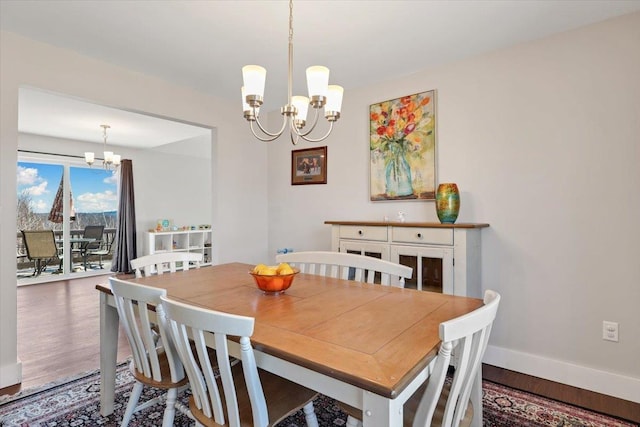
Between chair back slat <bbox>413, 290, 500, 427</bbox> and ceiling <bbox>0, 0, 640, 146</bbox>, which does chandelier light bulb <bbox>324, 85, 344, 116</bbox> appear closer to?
ceiling <bbox>0, 0, 640, 146</bbox>

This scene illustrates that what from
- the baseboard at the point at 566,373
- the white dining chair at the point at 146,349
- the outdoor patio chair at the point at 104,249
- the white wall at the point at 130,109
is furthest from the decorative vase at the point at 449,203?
the outdoor patio chair at the point at 104,249

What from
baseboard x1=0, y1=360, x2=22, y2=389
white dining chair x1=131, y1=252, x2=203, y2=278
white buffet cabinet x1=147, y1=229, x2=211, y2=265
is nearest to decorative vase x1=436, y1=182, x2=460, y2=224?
white dining chair x1=131, y1=252, x2=203, y2=278

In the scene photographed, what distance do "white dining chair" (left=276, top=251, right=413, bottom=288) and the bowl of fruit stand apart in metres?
0.51

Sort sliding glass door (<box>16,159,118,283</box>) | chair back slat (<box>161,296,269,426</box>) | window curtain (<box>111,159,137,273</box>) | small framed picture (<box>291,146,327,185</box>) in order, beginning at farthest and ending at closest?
window curtain (<box>111,159,137,273</box>) < sliding glass door (<box>16,159,118,283</box>) < small framed picture (<box>291,146,327,185</box>) < chair back slat (<box>161,296,269,426</box>)

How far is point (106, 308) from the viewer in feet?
5.79

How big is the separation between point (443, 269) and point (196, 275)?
5.36ft

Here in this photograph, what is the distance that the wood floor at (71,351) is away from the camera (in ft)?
6.60

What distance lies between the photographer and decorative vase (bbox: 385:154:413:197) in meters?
2.87

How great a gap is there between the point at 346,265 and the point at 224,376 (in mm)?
1142

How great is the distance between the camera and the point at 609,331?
208 cm

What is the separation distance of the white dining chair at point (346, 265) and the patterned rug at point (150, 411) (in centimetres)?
76

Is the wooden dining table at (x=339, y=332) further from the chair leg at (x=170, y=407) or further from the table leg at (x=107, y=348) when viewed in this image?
the chair leg at (x=170, y=407)

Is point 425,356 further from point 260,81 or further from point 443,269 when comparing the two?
point 443,269

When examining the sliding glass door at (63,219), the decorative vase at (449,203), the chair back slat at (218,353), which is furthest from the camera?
the sliding glass door at (63,219)
